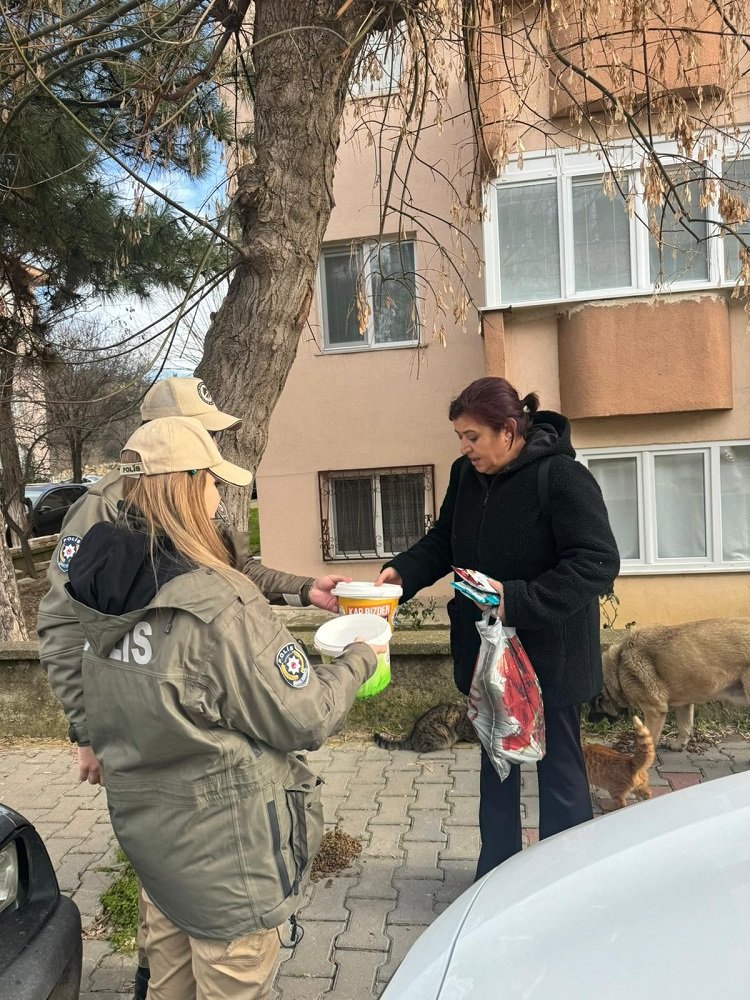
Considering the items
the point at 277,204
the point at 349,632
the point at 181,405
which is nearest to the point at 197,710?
the point at 349,632

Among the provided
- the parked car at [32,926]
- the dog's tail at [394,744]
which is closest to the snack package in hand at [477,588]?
the parked car at [32,926]

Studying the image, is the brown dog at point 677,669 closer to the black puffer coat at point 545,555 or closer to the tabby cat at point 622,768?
the tabby cat at point 622,768

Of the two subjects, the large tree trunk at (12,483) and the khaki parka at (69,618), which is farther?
the large tree trunk at (12,483)

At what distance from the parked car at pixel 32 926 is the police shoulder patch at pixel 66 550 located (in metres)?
0.72

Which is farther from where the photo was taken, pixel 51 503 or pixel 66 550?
pixel 51 503

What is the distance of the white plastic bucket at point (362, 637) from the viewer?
206 cm

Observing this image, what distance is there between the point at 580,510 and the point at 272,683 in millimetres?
1269

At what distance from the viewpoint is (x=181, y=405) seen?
2.19 meters

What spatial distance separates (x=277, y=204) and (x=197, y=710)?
2.17 metres

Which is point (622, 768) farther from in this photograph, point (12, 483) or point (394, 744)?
point (12, 483)

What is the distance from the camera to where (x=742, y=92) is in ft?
21.6

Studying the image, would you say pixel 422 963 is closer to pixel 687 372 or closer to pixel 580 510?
pixel 580 510

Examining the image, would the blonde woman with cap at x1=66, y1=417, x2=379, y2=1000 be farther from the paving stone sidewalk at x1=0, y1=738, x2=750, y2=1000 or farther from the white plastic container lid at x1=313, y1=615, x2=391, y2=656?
the paving stone sidewalk at x1=0, y1=738, x2=750, y2=1000

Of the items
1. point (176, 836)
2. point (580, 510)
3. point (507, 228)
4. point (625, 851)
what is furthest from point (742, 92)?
point (176, 836)
